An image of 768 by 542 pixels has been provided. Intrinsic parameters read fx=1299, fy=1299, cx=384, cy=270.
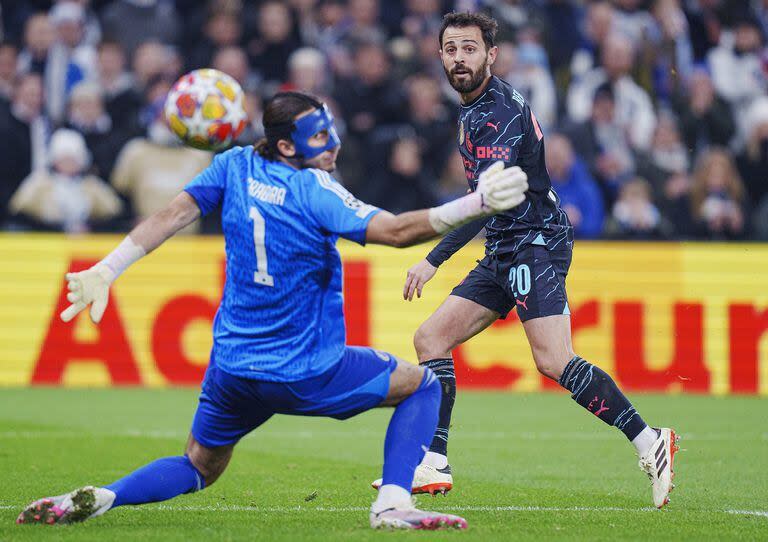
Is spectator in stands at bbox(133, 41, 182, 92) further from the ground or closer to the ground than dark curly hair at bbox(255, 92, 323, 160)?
further from the ground

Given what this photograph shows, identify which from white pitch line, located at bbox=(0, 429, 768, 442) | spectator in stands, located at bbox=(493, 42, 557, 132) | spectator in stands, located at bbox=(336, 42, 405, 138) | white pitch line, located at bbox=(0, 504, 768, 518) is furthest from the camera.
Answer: spectator in stands, located at bbox=(493, 42, 557, 132)

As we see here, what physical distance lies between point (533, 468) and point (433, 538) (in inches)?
136

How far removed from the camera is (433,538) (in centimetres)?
588

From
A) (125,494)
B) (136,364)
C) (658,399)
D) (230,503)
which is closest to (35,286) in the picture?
(136,364)

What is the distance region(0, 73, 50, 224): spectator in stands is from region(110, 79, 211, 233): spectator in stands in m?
1.14

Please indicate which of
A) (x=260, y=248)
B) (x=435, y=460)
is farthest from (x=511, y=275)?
(x=260, y=248)

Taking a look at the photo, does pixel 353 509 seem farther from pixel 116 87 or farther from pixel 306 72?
pixel 116 87

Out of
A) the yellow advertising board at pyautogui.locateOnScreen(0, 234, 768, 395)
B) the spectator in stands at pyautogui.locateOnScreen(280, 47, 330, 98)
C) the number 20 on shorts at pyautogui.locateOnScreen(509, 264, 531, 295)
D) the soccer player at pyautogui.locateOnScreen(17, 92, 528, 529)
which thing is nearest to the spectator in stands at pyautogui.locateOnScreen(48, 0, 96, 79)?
the spectator in stands at pyautogui.locateOnScreen(280, 47, 330, 98)

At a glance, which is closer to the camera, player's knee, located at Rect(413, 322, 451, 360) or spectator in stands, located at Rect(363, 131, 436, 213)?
player's knee, located at Rect(413, 322, 451, 360)

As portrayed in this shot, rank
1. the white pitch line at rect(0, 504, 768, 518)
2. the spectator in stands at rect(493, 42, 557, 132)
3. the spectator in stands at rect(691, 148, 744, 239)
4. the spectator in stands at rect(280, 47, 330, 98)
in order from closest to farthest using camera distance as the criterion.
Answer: the white pitch line at rect(0, 504, 768, 518) → the spectator in stands at rect(280, 47, 330, 98) → the spectator in stands at rect(691, 148, 744, 239) → the spectator in stands at rect(493, 42, 557, 132)

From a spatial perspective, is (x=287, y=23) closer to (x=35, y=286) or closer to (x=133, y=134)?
(x=133, y=134)

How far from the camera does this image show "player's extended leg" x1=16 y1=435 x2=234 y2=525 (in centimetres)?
617

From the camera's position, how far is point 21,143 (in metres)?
15.9

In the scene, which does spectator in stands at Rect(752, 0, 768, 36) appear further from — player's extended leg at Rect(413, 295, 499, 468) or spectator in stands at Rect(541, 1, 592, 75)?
player's extended leg at Rect(413, 295, 499, 468)
